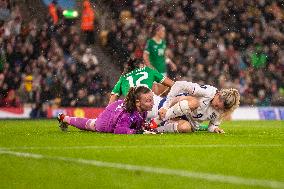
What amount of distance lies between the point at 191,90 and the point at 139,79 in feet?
4.95

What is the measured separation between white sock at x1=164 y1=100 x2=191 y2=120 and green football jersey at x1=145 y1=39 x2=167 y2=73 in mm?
5176

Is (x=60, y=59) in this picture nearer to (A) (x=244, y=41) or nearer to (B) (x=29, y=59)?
(B) (x=29, y=59)

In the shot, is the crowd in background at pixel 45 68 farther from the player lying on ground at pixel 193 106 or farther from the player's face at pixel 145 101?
the player's face at pixel 145 101

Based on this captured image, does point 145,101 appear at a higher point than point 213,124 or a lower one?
higher

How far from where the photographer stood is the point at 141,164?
6422mm

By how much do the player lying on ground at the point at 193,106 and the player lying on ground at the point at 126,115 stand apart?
0.42 m

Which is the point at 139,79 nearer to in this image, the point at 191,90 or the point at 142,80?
the point at 142,80

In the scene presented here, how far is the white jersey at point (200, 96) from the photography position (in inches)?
457

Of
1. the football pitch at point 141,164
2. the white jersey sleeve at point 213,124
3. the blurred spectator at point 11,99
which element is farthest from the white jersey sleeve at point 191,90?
the blurred spectator at point 11,99

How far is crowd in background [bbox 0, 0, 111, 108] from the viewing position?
2200 centimetres

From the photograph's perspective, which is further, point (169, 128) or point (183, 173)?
point (169, 128)

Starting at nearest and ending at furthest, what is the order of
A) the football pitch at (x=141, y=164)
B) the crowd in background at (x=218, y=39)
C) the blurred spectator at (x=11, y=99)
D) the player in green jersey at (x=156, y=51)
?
the football pitch at (x=141, y=164), the player in green jersey at (x=156, y=51), the blurred spectator at (x=11, y=99), the crowd in background at (x=218, y=39)

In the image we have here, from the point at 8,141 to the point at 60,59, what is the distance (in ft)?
43.6

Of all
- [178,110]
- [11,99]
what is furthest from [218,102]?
[11,99]
